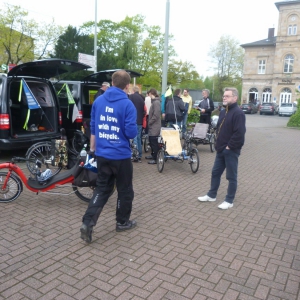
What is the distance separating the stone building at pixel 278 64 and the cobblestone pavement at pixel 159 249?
49.0m

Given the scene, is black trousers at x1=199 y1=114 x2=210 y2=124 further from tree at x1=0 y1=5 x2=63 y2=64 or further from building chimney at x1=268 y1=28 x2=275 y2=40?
building chimney at x1=268 y1=28 x2=275 y2=40

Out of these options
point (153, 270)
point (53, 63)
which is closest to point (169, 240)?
point (153, 270)

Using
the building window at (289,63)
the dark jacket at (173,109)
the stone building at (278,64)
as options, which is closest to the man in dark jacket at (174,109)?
the dark jacket at (173,109)

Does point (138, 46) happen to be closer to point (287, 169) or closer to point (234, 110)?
point (287, 169)

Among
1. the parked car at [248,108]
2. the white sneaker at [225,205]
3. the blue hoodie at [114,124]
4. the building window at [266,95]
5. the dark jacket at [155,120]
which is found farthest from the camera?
the building window at [266,95]

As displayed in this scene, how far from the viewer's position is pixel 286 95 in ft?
166

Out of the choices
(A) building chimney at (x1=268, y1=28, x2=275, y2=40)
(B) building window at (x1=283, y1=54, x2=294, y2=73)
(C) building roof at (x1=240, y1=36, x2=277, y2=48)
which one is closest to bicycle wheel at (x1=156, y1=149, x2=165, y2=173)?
(B) building window at (x1=283, y1=54, x2=294, y2=73)

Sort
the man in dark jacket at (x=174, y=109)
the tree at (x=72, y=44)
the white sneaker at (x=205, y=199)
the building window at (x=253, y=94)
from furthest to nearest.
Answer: the building window at (x=253, y=94) < the tree at (x=72, y=44) < the man in dark jacket at (x=174, y=109) < the white sneaker at (x=205, y=199)

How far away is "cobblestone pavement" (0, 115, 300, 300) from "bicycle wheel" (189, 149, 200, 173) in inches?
52.2

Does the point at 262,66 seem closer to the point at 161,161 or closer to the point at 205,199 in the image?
the point at 161,161

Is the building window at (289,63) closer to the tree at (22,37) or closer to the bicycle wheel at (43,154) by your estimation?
the tree at (22,37)

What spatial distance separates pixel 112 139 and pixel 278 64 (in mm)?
53230

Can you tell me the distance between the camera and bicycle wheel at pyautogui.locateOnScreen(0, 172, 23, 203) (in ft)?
16.4

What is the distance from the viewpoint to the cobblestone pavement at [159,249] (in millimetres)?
2986
